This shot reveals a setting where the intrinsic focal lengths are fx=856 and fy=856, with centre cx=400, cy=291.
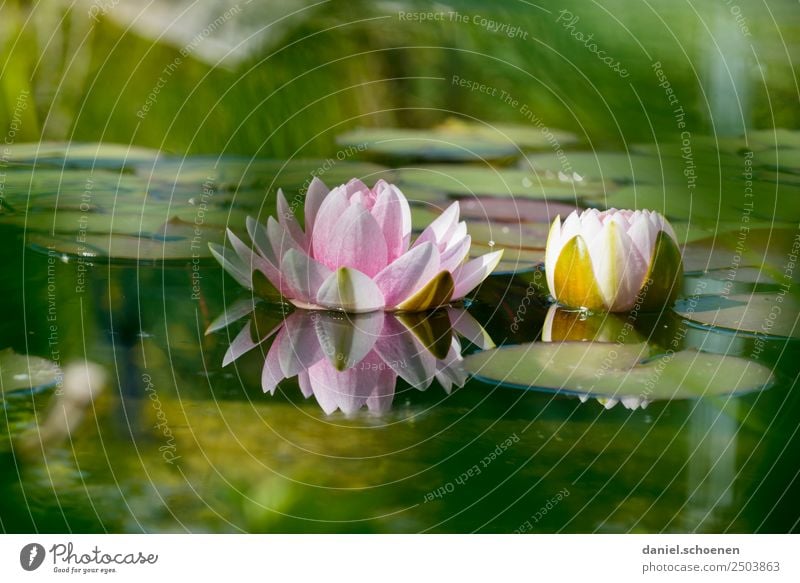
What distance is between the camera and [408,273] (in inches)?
27.0

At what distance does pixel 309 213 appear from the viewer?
0.72 metres

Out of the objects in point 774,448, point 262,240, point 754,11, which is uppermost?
point 754,11

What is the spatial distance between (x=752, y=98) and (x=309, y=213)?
0.45m

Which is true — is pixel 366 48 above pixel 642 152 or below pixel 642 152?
above

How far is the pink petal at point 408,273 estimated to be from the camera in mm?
676

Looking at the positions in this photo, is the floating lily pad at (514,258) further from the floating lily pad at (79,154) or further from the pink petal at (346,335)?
the floating lily pad at (79,154)

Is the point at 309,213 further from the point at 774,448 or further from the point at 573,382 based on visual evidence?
the point at 774,448

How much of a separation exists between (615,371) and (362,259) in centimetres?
22

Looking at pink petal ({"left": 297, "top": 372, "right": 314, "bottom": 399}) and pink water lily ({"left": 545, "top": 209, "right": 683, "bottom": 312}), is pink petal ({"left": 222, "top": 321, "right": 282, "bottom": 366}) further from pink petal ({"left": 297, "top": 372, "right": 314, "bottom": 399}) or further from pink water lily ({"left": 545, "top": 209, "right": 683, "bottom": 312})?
pink water lily ({"left": 545, "top": 209, "right": 683, "bottom": 312})

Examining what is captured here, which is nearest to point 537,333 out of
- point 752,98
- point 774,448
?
point 774,448

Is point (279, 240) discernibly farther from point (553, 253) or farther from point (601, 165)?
point (601, 165)

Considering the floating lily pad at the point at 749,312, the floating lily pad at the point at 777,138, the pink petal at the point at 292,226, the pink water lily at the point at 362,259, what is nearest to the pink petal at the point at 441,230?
the pink water lily at the point at 362,259

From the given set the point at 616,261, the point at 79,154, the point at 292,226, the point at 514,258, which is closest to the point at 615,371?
the point at 616,261
